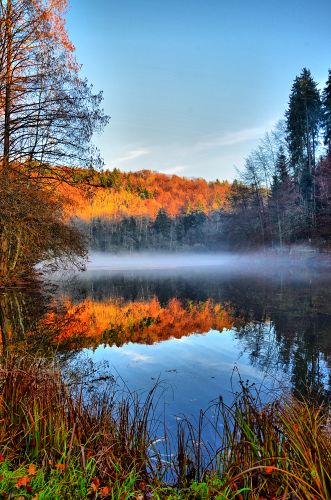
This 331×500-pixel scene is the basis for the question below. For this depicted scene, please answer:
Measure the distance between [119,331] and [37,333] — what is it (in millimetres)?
2066

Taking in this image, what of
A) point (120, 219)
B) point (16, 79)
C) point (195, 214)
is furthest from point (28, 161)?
point (120, 219)

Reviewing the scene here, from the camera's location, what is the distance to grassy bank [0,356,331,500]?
2205 millimetres

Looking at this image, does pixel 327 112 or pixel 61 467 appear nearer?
pixel 61 467

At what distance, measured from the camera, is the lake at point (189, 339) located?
5.28 meters

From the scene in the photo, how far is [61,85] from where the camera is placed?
13852mm

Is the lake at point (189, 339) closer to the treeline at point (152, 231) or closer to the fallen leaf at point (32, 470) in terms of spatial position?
the fallen leaf at point (32, 470)

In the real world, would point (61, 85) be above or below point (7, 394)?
above

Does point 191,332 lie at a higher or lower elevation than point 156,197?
lower

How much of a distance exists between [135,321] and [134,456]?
7.51 metres

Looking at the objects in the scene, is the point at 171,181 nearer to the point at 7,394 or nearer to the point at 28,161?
the point at 28,161

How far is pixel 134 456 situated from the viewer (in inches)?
108

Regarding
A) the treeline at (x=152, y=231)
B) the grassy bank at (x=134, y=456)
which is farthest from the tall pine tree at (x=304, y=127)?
the treeline at (x=152, y=231)

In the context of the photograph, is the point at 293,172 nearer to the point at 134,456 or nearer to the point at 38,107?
the point at 38,107

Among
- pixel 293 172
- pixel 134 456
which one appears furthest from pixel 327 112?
pixel 134 456
